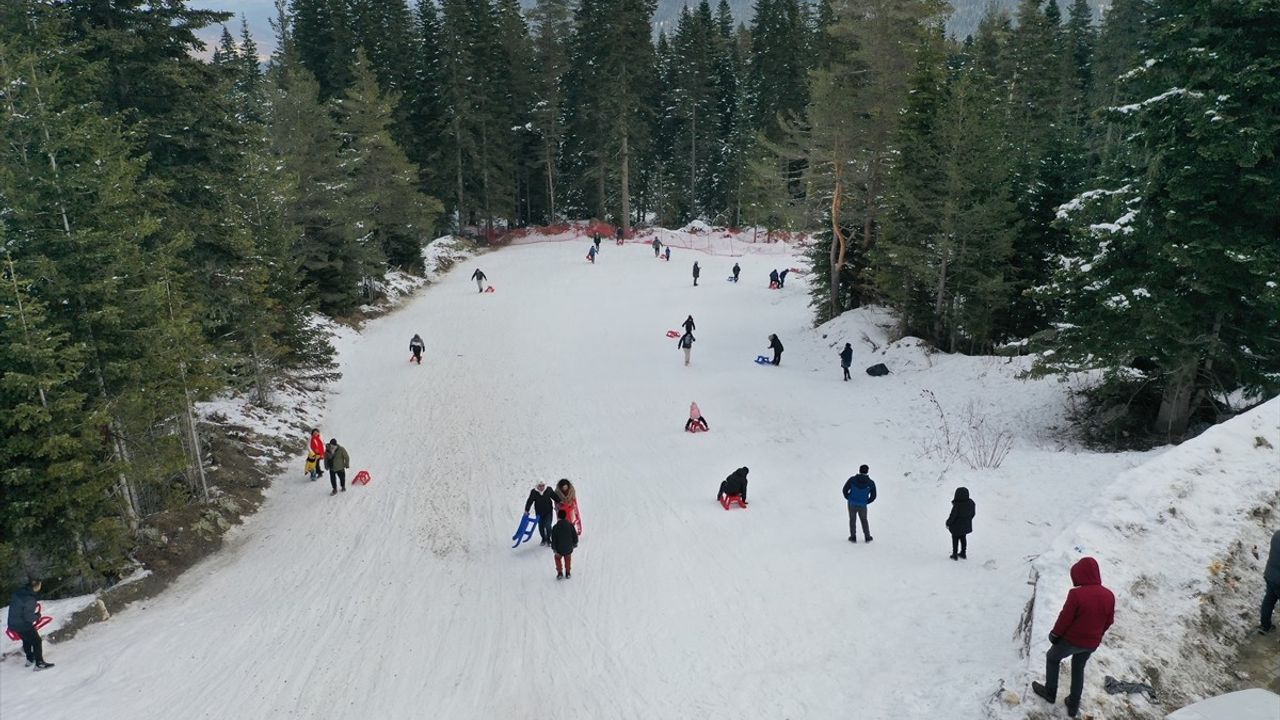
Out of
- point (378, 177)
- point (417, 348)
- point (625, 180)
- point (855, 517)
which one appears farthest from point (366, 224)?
point (855, 517)

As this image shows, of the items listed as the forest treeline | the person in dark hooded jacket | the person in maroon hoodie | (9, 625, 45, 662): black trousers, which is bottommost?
(9, 625, 45, 662): black trousers

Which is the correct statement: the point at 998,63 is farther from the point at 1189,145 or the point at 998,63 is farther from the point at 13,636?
the point at 13,636

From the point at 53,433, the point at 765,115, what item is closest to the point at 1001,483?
the point at 53,433

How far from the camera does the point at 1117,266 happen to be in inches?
560

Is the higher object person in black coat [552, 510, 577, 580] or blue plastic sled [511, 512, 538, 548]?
person in black coat [552, 510, 577, 580]

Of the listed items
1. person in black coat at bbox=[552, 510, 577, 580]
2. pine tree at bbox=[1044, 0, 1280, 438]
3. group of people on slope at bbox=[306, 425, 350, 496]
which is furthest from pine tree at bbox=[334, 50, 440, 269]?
pine tree at bbox=[1044, 0, 1280, 438]

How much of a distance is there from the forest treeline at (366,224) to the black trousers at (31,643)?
154cm

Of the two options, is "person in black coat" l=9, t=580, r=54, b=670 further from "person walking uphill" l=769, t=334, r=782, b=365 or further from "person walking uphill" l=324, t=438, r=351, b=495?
"person walking uphill" l=769, t=334, r=782, b=365

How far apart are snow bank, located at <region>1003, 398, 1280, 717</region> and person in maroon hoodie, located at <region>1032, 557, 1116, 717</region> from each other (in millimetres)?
443

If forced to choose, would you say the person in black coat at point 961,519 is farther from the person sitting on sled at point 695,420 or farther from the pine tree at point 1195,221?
the person sitting on sled at point 695,420

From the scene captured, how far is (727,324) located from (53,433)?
81.7 ft

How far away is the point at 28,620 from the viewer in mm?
10914

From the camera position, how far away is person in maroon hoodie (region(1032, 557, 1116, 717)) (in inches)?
241

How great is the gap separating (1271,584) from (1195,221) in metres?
7.87
